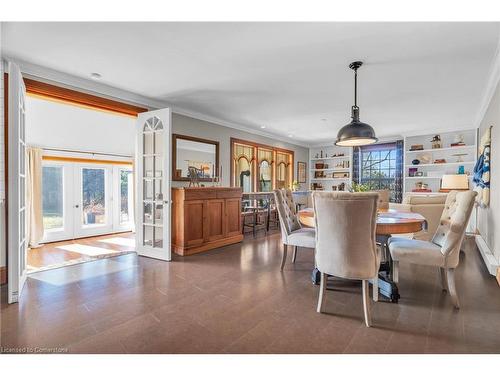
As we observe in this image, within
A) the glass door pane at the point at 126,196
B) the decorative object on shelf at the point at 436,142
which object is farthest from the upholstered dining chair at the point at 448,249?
the glass door pane at the point at 126,196

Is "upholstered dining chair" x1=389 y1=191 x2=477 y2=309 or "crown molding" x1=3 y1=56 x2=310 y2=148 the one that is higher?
"crown molding" x1=3 y1=56 x2=310 y2=148

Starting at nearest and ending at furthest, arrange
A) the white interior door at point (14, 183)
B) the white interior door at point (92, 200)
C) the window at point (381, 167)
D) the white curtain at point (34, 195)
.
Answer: the white interior door at point (14, 183) → the white curtain at point (34, 195) → the white interior door at point (92, 200) → the window at point (381, 167)

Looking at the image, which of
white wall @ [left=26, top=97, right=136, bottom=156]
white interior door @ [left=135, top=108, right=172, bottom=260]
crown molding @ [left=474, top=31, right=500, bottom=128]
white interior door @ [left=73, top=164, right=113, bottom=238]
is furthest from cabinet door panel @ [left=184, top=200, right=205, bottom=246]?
crown molding @ [left=474, top=31, right=500, bottom=128]

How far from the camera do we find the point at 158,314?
2260mm

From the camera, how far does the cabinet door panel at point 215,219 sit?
4.56m

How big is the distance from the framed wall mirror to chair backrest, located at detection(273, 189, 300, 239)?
6.75ft

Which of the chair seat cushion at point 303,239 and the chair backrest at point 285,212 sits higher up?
the chair backrest at point 285,212

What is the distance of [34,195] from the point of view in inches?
194

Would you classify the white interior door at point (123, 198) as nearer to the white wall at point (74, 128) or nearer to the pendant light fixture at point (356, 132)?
the white wall at point (74, 128)

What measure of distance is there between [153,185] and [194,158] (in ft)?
3.71

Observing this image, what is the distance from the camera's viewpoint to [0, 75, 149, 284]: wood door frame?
113 inches

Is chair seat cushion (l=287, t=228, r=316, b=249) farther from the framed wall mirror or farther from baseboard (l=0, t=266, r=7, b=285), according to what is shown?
baseboard (l=0, t=266, r=7, b=285)

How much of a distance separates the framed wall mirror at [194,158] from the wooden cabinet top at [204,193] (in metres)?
0.60
